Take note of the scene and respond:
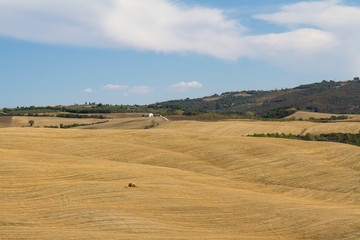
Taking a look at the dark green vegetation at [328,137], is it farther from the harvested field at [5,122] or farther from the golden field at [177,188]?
the harvested field at [5,122]

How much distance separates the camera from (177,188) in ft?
119

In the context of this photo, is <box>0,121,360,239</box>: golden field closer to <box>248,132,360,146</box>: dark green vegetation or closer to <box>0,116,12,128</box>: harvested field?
<box>248,132,360,146</box>: dark green vegetation

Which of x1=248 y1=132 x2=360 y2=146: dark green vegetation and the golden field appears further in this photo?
x1=248 y1=132 x2=360 y2=146: dark green vegetation

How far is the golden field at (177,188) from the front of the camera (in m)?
26.9

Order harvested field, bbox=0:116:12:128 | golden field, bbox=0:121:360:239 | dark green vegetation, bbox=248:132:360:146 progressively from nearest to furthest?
golden field, bbox=0:121:360:239
dark green vegetation, bbox=248:132:360:146
harvested field, bbox=0:116:12:128

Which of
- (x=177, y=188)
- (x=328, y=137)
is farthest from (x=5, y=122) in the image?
(x=177, y=188)

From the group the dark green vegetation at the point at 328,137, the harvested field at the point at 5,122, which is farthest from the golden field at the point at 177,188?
the harvested field at the point at 5,122

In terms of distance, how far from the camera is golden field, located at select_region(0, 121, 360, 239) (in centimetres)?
2686

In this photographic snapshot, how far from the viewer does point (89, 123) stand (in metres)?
125

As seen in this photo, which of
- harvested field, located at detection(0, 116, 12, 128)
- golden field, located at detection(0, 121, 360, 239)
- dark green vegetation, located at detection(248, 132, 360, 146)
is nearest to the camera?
golden field, located at detection(0, 121, 360, 239)

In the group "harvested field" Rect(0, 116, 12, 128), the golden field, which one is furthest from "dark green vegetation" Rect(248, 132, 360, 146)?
"harvested field" Rect(0, 116, 12, 128)

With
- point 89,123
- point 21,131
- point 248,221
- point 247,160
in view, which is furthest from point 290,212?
point 89,123

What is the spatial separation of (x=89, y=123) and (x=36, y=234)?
104 m

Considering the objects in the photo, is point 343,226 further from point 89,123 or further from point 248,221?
point 89,123
